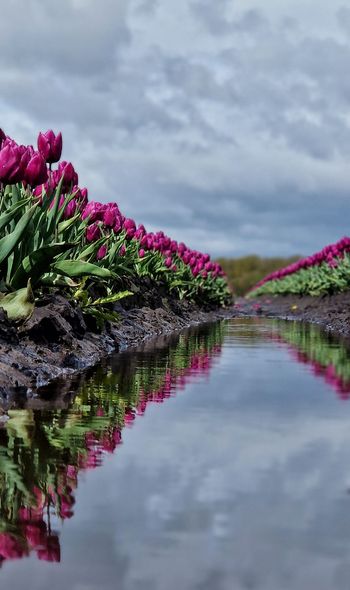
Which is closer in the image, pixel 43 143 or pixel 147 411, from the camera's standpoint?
pixel 147 411

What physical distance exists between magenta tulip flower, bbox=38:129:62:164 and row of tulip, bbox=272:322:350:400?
2.33m

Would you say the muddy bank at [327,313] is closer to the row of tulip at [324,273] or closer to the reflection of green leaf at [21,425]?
the row of tulip at [324,273]

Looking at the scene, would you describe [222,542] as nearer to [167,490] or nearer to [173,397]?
[167,490]

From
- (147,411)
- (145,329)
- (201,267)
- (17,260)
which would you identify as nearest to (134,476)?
(147,411)

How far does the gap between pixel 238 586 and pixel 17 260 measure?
4.52m

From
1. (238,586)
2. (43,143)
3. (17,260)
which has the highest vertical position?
(43,143)

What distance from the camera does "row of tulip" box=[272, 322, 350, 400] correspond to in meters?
5.30

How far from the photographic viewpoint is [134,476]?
103 inches

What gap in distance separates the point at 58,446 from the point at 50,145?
134 inches

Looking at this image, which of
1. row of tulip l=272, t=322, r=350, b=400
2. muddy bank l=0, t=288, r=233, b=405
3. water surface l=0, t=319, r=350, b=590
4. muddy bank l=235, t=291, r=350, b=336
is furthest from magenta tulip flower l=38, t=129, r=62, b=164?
muddy bank l=235, t=291, r=350, b=336

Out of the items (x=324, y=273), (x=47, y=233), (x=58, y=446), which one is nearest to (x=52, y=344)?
(x=47, y=233)

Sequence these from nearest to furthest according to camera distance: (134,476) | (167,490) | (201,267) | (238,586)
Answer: (238,586) < (167,490) < (134,476) < (201,267)

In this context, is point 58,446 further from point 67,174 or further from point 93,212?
point 93,212

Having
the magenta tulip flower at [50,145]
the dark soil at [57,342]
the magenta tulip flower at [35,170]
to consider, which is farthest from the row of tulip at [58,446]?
the magenta tulip flower at [50,145]
